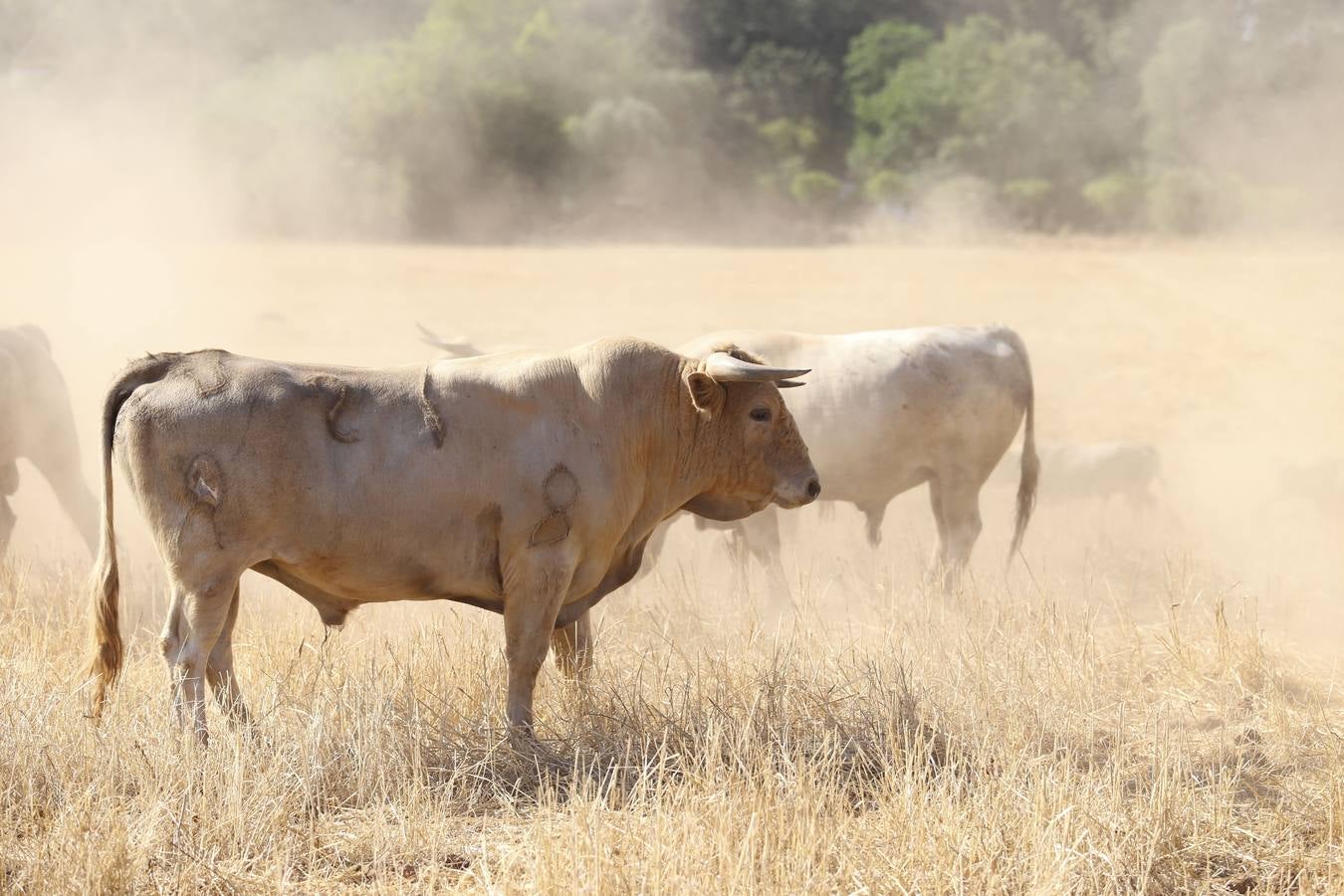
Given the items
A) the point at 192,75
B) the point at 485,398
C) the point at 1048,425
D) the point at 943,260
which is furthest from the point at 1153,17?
the point at 485,398

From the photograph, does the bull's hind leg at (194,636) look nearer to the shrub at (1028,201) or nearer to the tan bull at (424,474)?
the tan bull at (424,474)

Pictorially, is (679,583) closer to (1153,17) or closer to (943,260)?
(943,260)

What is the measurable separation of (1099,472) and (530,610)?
874cm

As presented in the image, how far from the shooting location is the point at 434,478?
5168 mm

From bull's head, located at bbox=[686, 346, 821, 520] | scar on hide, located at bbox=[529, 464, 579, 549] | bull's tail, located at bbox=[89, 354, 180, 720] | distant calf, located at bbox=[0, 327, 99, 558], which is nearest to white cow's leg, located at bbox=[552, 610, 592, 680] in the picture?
scar on hide, located at bbox=[529, 464, 579, 549]

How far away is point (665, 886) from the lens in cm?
401

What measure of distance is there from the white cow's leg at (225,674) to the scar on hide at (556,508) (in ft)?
3.65

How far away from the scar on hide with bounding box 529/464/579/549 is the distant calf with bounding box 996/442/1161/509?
8.42 metres

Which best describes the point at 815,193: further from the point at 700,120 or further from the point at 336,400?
the point at 336,400

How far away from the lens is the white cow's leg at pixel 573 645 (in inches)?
230

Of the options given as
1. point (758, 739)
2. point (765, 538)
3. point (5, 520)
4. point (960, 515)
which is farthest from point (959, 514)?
point (5, 520)

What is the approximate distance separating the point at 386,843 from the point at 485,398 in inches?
65.5

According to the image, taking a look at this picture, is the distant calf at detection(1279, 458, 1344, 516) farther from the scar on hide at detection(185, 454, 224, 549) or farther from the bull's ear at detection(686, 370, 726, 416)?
the scar on hide at detection(185, 454, 224, 549)

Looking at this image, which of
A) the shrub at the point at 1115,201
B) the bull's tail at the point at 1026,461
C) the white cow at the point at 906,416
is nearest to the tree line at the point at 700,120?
the shrub at the point at 1115,201
